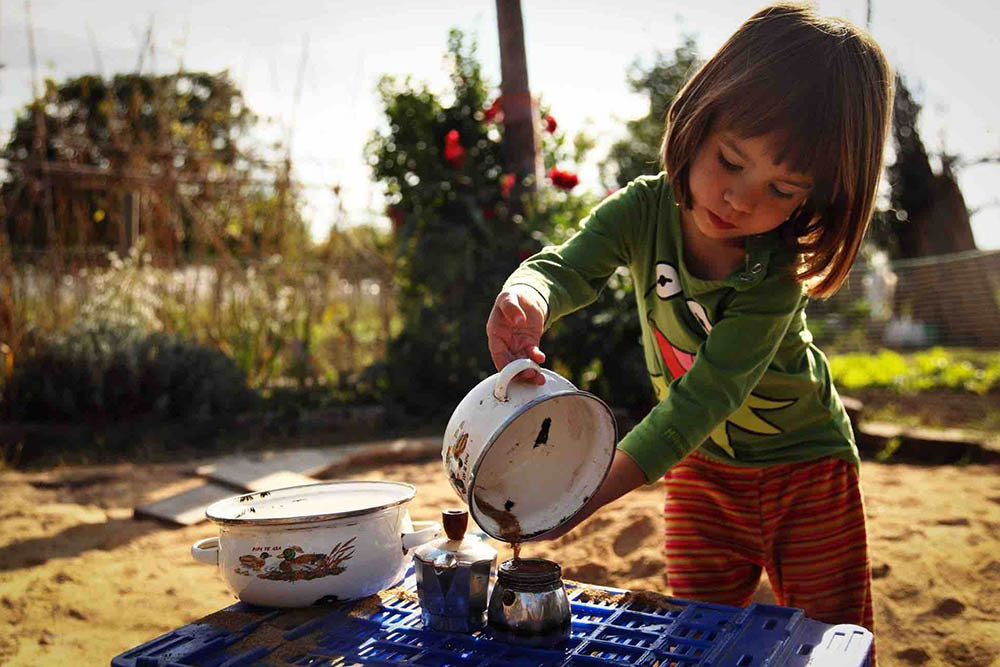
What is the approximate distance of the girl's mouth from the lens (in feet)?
5.28

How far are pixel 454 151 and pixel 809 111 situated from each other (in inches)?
188

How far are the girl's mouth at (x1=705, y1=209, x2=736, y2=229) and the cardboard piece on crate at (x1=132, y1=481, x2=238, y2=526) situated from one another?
2.55 metres

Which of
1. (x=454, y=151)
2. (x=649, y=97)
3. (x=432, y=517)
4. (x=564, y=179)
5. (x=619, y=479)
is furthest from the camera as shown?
(x=649, y=97)

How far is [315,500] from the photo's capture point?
182cm

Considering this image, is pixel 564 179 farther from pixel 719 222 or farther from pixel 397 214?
pixel 719 222

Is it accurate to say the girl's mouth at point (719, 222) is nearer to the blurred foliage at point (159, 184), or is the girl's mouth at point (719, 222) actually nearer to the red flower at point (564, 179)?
the red flower at point (564, 179)

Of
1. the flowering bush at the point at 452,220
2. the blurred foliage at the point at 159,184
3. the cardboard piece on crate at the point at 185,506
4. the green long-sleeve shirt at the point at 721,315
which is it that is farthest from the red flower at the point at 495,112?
the green long-sleeve shirt at the point at 721,315

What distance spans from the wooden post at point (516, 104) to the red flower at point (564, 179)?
135mm

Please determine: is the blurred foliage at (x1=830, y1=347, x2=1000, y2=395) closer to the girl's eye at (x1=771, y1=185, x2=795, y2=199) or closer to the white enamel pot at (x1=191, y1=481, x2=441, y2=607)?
the girl's eye at (x1=771, y1=185, x2=795, y2=199)

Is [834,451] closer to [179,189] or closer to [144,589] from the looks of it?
[144,589]

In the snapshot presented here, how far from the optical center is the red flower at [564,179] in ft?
19.0

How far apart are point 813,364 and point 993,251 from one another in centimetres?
817

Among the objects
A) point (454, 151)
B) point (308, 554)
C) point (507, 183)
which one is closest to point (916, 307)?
point (507, 183)

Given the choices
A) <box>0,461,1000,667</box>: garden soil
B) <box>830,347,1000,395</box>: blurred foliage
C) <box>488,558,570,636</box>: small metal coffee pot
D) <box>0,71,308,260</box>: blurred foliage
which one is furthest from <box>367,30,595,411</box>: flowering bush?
<box>488,558,570,636</box>: small metal coffee pot
